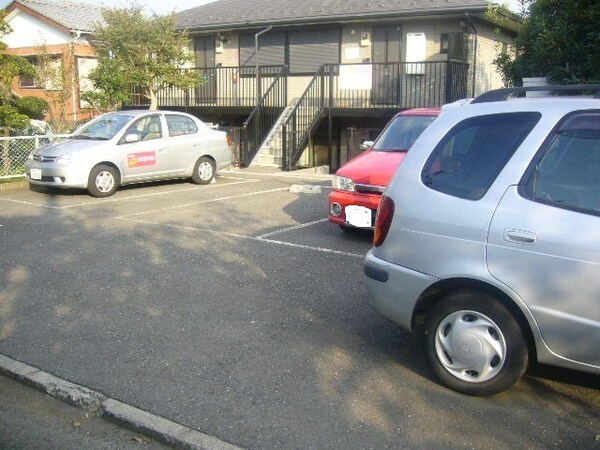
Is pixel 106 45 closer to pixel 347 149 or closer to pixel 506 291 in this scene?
pixel 347 149

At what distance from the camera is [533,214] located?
3.65 metres

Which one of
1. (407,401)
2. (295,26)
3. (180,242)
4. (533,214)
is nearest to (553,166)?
(533,214)

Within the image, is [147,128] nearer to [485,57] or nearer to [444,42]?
[444,42]

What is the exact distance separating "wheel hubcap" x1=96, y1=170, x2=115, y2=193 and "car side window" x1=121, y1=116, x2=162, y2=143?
910 millimetres

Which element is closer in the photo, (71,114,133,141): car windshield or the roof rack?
the roof rack

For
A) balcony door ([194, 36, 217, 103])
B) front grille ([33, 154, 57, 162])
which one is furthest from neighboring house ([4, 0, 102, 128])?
front grille ([33, 154, 57, 162])

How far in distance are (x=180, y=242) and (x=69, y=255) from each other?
4.40ft

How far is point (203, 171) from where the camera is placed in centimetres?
1368

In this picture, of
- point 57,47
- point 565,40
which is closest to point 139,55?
point 57,47

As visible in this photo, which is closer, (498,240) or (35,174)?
(498,240)

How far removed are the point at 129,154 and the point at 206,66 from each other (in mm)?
10878

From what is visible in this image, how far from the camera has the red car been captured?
7820 millimetres

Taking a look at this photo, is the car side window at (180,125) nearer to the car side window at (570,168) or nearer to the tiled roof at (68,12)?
the car side window at (570,168)

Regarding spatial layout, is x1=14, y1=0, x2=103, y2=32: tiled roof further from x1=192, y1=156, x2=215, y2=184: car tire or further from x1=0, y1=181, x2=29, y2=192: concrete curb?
x1=192, y1=156, x2=215, y2=184: car tire
